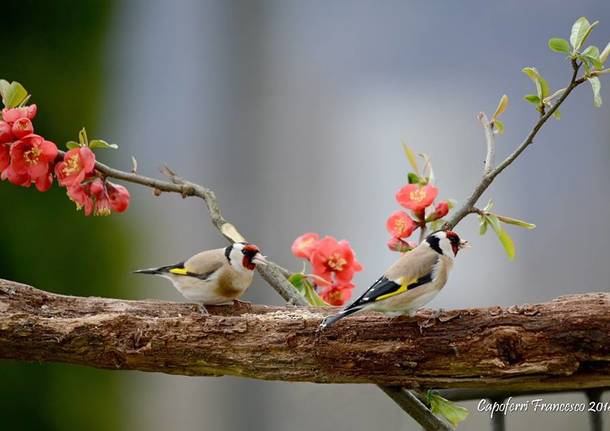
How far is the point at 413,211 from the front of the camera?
1008 mm

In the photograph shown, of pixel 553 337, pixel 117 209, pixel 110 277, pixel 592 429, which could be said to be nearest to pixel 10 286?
pixel 117 209

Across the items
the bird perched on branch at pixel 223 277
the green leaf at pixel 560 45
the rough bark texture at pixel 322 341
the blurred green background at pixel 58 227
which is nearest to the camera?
the rough bark texture at pixel 322 341

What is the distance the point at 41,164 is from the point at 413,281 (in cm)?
50

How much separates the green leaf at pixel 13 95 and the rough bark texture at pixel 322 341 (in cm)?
24

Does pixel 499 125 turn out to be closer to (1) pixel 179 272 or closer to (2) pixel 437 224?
(2) pixel 437 224

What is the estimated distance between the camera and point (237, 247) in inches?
41.9

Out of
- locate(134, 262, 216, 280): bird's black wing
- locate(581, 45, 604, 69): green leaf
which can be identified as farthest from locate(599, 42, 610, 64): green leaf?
locate(134, 262, 216, 280): bird's black wing

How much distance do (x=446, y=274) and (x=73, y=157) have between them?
50 cm

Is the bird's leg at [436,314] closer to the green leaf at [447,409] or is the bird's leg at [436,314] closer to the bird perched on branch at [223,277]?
the green leaf at [447,409]

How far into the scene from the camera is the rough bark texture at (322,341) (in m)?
0.83

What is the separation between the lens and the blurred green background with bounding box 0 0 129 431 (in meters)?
2.30

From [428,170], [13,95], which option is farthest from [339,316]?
[13,95]

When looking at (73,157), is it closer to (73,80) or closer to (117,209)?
(117,209)

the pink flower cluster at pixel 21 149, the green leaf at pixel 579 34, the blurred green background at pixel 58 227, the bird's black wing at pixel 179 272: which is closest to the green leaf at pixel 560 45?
the green leaf at pixel 579 34
